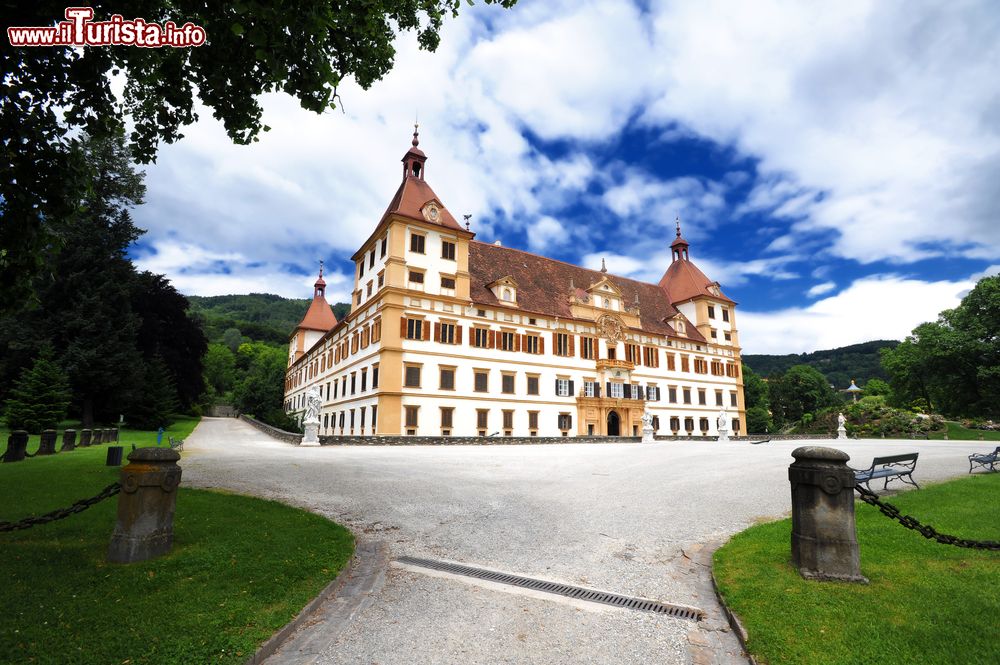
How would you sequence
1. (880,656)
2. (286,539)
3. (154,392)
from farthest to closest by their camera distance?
(154,392) → (286,539) → (880,656)

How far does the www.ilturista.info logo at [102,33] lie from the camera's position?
23.4 feet

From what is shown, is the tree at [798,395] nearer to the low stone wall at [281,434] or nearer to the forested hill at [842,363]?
the forested hill at [842,363]

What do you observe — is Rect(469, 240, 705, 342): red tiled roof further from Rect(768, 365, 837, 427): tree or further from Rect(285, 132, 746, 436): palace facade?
Rect(768, 365, 837, 427): tree

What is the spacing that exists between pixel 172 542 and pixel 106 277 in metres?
35.5

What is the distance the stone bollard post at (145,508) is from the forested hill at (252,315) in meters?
95.8

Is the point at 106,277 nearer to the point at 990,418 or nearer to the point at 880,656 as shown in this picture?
the point at 880,656

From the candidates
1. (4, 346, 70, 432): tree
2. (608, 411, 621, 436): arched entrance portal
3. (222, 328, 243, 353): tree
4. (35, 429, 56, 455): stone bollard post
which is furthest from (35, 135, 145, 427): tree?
(222, 328, 243, 353): tree

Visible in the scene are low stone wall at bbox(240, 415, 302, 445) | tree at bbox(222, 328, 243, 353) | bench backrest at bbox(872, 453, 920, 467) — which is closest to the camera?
bench backrest at bbox(872, 453, 920, 467)

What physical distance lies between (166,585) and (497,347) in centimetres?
3215

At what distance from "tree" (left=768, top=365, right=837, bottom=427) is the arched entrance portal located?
4103cm

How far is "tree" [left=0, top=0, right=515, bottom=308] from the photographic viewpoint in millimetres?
7273

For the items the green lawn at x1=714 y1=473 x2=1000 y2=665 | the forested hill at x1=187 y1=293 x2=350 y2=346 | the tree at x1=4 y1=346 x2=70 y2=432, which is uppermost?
the forested hill at x1=187 y1=293 x2=350 y2=346

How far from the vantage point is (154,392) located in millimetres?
36438

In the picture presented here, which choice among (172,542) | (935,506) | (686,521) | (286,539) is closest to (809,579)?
(686,521)
